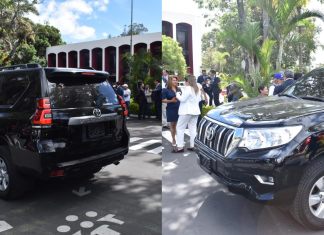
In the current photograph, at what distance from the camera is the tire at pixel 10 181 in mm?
3270

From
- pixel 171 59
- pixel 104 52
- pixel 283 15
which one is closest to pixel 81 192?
pixel 104 52

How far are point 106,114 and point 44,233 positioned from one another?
110 cm

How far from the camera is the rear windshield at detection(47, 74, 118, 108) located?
9.86 ft

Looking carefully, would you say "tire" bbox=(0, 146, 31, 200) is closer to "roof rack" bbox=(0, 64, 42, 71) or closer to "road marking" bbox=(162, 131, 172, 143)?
"roof rack" bbox=(0, 64, 42, 71)

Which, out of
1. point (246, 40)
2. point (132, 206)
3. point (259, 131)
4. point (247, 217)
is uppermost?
point (246, 40)

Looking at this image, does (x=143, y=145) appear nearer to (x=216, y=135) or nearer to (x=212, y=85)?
(x=216, y=135)

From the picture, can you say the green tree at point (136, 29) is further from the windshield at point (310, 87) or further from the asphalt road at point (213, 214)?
the windshield at point (310, 87)

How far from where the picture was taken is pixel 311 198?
2.98 metres

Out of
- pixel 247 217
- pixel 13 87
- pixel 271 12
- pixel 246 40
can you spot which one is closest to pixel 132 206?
pixel 247 217

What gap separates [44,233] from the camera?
8.87 feet

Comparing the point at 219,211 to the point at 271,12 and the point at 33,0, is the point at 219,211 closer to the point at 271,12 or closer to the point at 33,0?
the point at 33,0

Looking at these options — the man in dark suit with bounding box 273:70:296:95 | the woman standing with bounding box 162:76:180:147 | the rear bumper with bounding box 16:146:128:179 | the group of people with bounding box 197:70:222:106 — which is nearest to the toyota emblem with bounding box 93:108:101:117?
the rear bumper with bounding box 16:146:128:179

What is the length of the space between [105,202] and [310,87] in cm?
242

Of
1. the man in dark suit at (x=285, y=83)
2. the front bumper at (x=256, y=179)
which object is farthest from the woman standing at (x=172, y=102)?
the front bumper at (x=256, y=179)
